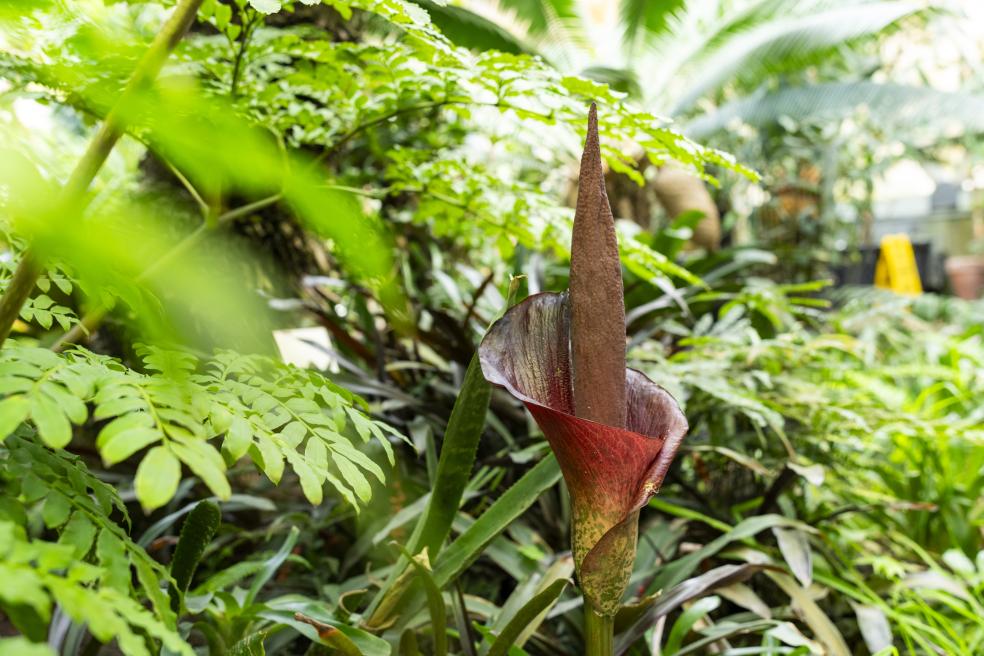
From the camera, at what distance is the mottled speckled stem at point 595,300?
1.47 ft

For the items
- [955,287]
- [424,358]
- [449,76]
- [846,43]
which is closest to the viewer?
[449,76]

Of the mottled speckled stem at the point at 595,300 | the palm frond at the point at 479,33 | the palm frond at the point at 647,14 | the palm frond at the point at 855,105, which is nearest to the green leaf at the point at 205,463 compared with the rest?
the mottled speckled stem at the point at 595,300

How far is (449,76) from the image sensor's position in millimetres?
661

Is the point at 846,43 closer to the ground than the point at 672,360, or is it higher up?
higher up

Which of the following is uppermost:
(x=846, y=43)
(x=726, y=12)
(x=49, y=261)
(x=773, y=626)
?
(x=726, y=12)

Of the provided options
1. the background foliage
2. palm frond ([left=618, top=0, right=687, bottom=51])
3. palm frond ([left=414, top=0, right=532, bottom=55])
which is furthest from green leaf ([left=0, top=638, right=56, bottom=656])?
palm frond ([left=618, top=0, right=687, bottom=51])

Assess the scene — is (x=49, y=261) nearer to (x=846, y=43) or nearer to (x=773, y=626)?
(x=773, y=626)

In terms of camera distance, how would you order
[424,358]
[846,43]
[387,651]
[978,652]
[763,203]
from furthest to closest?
[763,203] < [846,43] < [424,358] < [978,652] < [387,651]

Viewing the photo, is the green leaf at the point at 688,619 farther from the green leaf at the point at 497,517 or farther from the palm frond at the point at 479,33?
the palm frond at the point at 479,33

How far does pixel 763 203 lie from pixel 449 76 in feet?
11.0

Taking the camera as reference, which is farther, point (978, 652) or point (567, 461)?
point (978, 652)

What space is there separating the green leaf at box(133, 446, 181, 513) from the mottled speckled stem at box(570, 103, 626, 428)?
10.0 inches

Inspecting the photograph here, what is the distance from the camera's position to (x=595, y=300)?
17.8 inches

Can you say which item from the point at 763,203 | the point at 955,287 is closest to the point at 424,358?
the point at 763,203
